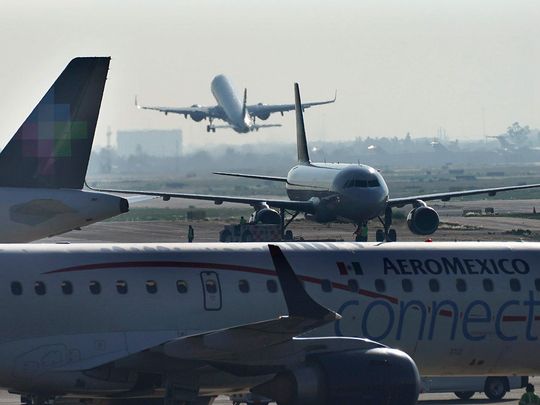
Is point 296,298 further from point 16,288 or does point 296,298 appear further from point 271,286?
point 16,288

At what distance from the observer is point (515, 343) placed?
3306 cm

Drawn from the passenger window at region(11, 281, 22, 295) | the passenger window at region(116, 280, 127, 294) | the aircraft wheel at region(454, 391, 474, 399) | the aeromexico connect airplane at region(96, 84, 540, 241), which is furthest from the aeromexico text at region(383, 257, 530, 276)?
the aeromexico connect airplane at region(96, 84, 540, 241)

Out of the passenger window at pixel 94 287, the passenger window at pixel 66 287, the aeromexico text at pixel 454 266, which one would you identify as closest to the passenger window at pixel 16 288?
the passenger window at pixel 66 287

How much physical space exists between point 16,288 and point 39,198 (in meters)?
12.7

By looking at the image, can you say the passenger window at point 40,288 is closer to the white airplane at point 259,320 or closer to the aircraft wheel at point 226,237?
the white airplane at point 259,320

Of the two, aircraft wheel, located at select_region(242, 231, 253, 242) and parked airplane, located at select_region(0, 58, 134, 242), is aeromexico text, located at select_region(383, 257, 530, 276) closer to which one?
parked airplane, located at select_region(0, 58, 134, 242)

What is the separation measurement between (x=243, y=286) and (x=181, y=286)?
1.34 metres

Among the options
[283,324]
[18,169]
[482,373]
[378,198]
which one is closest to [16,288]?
[283,324]

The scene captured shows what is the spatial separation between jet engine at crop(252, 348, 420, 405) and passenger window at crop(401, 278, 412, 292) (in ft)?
11.6

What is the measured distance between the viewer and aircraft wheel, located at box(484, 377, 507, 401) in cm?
4278

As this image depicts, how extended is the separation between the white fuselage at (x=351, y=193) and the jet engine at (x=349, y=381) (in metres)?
53.4

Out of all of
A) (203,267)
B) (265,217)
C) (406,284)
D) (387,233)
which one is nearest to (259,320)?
(203,267)

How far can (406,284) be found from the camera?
32.2 meters

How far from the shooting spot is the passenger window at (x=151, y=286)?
30.1m
